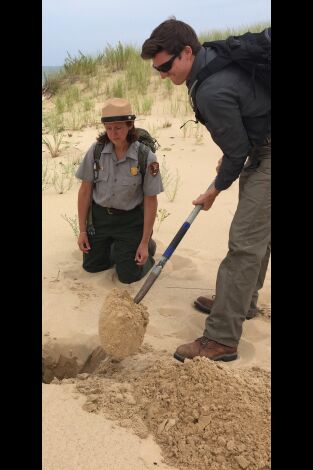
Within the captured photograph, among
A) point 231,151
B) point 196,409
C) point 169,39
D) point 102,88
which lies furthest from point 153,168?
point 102,88

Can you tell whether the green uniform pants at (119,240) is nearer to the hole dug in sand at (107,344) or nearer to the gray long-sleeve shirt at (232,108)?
the hole dug in sand at (107,344)

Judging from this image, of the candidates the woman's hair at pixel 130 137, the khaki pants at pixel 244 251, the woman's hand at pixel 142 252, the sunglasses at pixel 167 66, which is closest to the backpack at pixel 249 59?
the sunglasses at pixel 167 66

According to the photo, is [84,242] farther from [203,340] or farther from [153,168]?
[203,340]

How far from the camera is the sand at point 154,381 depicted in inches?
85.4

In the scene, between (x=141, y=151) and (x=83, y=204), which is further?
(x=83, y=204)

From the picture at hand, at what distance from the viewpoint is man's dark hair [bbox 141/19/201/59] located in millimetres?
2689

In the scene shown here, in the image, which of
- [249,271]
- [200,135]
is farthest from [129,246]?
[200,135]

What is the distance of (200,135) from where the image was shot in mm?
7688

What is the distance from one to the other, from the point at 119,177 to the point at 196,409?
74.2 inches

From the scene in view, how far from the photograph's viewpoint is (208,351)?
301 centimetres

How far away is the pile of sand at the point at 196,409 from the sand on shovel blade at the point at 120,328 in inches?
6.4
